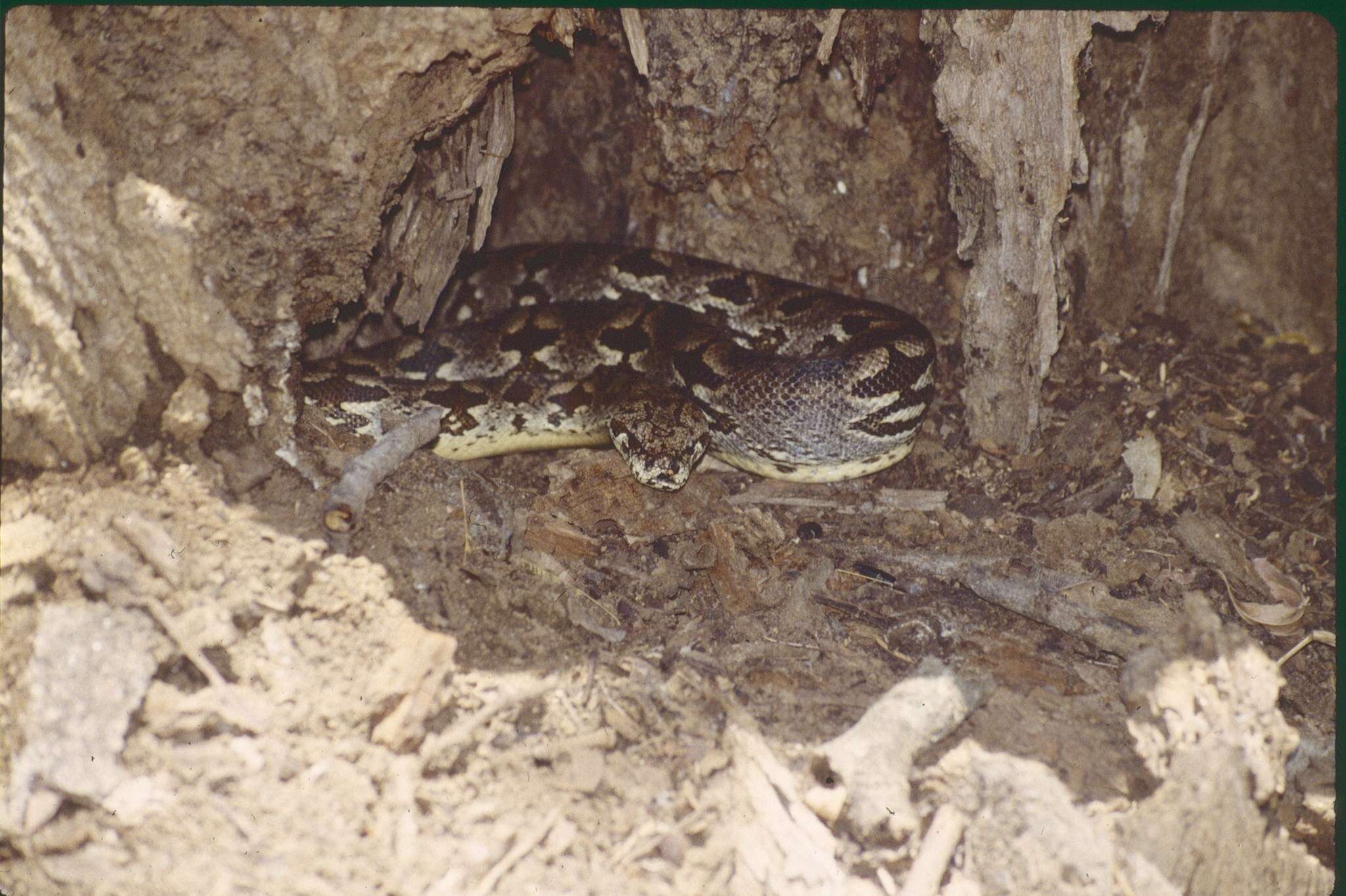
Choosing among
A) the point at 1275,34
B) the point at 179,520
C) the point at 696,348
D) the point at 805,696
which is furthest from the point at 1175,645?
the point at 1275,34

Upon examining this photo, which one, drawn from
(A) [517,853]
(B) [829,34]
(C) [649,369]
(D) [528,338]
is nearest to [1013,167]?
(B) [829,34]

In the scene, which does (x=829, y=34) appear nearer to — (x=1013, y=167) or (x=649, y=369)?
(x=1013, y=167)

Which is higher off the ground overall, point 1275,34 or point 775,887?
point 1275,34

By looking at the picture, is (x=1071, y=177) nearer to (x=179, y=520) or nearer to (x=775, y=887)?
(x=775, y=887)

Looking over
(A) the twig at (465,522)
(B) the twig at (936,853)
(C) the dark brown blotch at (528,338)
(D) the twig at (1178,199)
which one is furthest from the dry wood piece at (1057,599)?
(C) the dark brown blotch at (528,338)

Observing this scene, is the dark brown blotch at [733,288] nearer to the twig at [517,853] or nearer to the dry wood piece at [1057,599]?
the dry wood piece at [1057,599]

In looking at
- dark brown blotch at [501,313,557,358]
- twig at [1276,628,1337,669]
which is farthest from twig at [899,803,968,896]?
dark brown blotch at [501,313,557,358]
